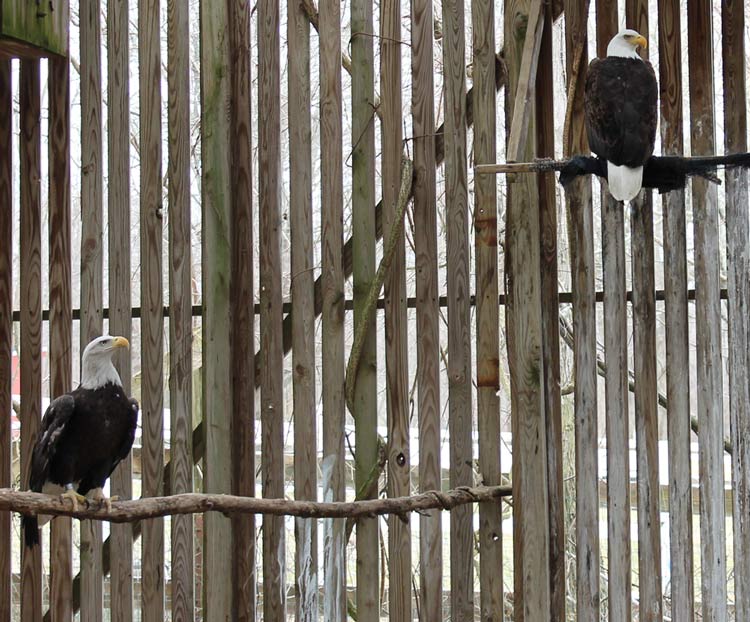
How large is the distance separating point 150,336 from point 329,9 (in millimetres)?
1256

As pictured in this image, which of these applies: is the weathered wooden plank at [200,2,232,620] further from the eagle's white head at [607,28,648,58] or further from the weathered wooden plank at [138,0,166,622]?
the eagle's white head at [607,28,648,58]

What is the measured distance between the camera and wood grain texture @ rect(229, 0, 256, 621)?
3025 millimetres

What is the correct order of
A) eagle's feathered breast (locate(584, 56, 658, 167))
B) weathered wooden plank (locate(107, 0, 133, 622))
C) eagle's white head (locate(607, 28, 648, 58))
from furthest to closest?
weathered wooden plank (locate(107, 0, 133, 622))
eagle's white head (locate(607, 28, 648, 58))
eagle's feathered breast (locate(584, 56, 658, 167))

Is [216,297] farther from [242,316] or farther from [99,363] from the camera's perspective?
[99,363]

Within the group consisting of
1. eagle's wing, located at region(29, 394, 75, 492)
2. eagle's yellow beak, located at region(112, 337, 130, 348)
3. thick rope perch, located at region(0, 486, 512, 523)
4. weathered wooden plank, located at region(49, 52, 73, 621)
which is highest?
weathered wooden plank, located at region(49, 52, 73, 621)

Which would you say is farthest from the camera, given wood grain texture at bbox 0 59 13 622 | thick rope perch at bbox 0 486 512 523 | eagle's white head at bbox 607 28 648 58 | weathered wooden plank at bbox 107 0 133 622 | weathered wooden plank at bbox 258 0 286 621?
wood grain texture at bbox 0 59 13 622

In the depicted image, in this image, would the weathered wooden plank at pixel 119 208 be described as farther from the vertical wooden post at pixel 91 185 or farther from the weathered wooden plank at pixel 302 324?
the weathered wooden plank at pixel 302 324

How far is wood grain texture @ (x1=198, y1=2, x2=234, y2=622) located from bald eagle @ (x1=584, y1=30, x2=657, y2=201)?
1.22 meters

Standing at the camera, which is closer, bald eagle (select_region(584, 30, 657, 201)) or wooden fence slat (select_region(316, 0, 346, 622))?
bald eagle (select_region(584, 30, 657, 201))

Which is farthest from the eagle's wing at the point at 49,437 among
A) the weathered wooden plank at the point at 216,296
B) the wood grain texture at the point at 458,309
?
the wood grain texture at the point at 458,309

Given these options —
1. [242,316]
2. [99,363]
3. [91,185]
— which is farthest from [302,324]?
[91,185]

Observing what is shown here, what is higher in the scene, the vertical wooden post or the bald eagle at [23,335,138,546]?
the vertical wooden post

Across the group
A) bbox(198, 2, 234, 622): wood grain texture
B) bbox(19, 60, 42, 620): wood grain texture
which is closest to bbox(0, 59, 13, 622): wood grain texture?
bbox(19, 60, 42, 620): wood grain texture

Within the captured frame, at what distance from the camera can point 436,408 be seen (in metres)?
2.86
